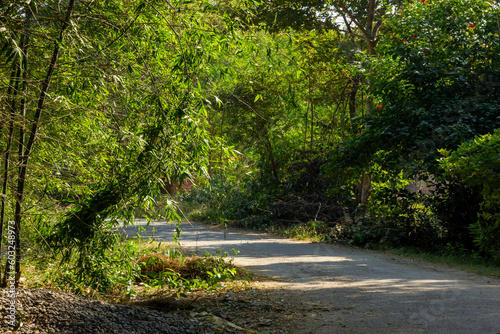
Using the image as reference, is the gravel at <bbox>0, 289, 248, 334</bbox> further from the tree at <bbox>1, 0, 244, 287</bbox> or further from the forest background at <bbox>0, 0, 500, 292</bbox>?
the tree at <bbox>1, 0, 244, 287</bbox>

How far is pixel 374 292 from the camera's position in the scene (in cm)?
582

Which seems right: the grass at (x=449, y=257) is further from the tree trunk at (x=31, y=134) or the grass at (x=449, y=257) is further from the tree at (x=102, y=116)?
the tree trunk at (x=31, y=134)

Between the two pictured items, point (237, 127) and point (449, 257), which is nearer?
point (449, 257)

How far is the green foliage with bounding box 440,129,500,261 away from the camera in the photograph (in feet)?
23.7

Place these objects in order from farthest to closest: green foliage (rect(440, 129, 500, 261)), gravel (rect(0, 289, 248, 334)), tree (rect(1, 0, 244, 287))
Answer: green foliage (rect(440, 129, 500, 261))
tree (rect(1, 0, 244, 287))
gravel (rect(0, 289, 248, 334))

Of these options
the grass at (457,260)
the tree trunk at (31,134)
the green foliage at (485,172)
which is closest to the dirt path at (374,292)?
the grass at (457,260)

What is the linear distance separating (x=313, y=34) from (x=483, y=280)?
33.0 ft

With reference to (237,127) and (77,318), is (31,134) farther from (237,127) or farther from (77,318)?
(237,127)

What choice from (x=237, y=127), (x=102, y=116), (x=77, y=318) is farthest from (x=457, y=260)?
(x=237, y=127)

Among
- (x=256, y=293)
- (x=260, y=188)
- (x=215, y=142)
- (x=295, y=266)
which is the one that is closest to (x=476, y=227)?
(x=295, y=266)

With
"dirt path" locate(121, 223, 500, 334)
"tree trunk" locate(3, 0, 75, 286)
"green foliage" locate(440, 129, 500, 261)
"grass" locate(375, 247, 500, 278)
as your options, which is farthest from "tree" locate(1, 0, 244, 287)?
"grass" locate(375, 247, 500, 278)

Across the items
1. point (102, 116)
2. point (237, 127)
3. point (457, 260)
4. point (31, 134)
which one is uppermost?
point (237, 127)

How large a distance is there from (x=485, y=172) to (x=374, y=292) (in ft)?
9.48

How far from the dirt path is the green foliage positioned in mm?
1014
